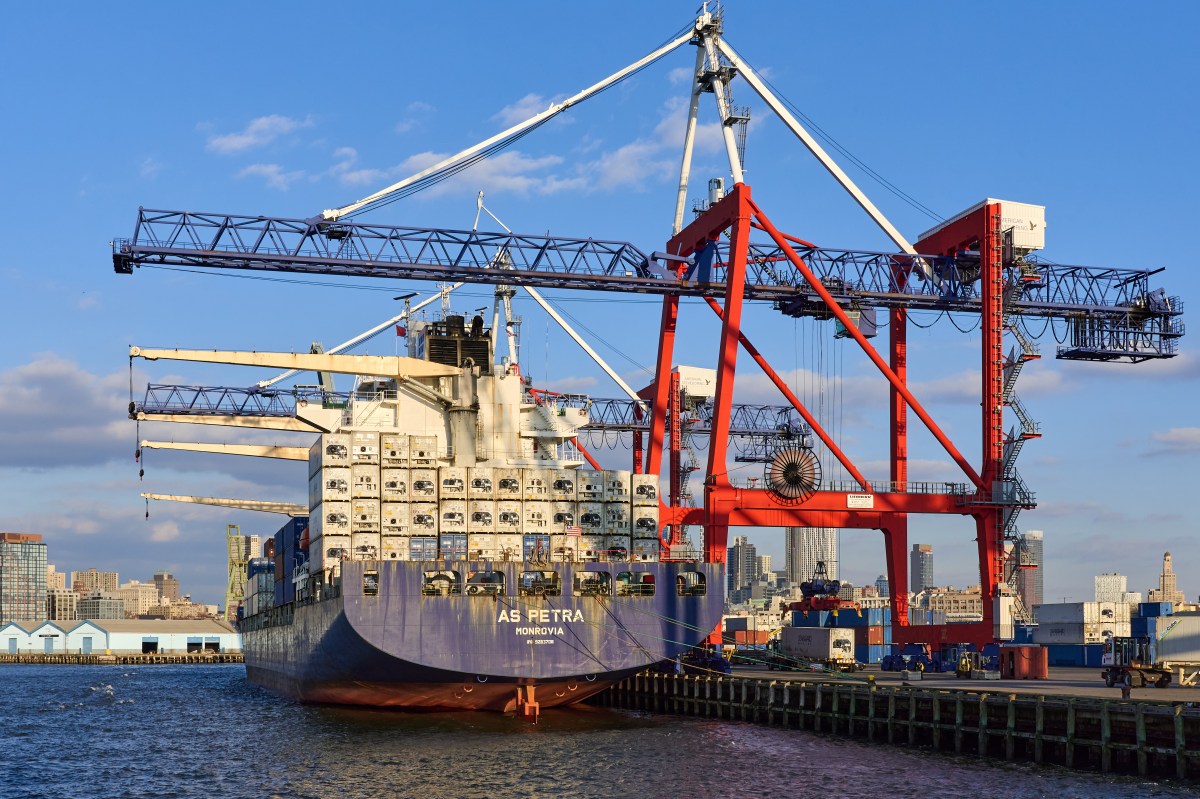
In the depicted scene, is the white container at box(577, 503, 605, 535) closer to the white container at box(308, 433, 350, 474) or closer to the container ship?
the container ship

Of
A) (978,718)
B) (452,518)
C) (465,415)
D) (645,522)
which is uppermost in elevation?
(465,415)

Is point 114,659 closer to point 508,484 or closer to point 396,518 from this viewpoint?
point 396,518

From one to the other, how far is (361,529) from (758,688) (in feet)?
54.6

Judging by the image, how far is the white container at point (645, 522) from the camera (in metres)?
55.4

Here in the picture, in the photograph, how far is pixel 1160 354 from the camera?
231 ft

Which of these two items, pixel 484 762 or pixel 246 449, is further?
pixel 246 449

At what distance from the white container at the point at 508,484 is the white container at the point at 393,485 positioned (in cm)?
365

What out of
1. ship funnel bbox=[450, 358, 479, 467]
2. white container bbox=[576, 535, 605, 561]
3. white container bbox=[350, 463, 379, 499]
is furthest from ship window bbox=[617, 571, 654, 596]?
ship funnel bbox=[450, 358, 479, 467]

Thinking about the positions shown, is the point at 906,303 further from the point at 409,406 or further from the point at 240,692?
the point at 240,692

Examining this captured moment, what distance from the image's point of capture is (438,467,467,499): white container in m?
53.2

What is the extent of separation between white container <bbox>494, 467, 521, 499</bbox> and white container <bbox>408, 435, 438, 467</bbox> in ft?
8.71

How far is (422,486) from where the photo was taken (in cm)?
5297

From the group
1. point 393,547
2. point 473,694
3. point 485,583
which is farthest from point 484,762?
point 393,547

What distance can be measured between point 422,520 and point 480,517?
228 cm
